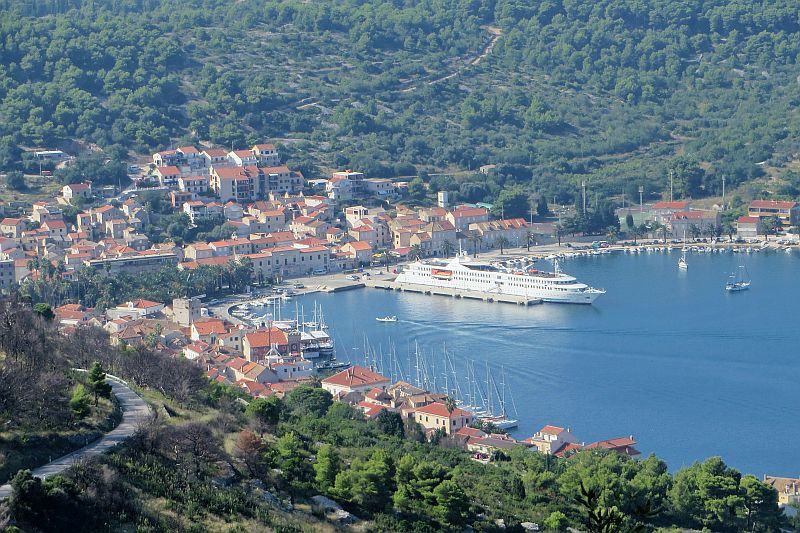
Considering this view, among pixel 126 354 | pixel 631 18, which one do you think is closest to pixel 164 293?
pixel 126 354

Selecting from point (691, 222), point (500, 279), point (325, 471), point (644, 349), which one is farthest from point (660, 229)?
point (325, 471)

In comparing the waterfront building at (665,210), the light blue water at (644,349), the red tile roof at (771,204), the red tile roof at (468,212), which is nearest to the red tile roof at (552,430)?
the light blue water at (644,349)

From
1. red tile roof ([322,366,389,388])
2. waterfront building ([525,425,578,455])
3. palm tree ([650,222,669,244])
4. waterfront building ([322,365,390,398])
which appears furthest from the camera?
palm tree ([650,222,669,244])

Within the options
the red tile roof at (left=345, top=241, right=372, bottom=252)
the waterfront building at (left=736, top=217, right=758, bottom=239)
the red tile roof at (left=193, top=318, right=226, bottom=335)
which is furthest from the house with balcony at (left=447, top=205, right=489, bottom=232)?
the red tile roof at (left=193, top=318, right=226, bottom=335)

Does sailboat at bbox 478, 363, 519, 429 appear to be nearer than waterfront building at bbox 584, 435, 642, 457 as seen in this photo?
No

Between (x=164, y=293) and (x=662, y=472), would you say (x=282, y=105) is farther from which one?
(x=662, y=472)

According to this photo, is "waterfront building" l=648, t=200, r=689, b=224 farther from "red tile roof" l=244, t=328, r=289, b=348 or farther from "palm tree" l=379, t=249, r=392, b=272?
"red tile roof" l=244, t=328, r=289, b=348
